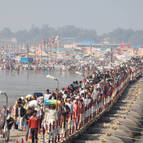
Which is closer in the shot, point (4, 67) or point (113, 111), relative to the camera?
point (113, 111)

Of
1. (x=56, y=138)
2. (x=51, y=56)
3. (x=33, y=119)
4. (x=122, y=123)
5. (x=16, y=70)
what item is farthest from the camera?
(x=51, y=56)

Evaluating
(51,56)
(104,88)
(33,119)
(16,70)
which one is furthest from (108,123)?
(51,56)

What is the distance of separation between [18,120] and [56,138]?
10.9ft

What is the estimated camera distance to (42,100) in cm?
2317

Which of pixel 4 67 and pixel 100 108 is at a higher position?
pixel 100 108

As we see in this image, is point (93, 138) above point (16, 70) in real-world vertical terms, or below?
above

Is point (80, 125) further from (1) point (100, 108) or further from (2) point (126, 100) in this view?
(2) point (126, 100)

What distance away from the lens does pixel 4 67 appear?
134m

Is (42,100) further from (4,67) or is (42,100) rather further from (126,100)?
(4,67)

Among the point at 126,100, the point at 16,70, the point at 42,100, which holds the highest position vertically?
the point at 42,100

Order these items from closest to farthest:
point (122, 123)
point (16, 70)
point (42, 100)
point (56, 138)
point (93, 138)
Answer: point (56, 138) < point (93, 138) < point (42, 100) < point (122, 123) < point (16, 70)

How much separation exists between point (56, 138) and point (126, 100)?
64.3 ft

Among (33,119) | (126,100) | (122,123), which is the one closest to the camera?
(33,119)

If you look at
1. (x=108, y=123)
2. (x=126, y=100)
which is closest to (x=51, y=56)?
(x=126, y=100)
